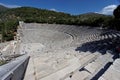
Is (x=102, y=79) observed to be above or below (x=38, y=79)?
above

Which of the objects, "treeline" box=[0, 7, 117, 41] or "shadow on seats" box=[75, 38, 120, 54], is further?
"treeline" box=[0, 7, 117, 41]

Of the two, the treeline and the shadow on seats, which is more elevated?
the treeline

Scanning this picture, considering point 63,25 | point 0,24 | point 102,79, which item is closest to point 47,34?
point 63,25

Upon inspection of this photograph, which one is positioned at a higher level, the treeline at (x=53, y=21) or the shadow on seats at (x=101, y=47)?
the treeline at (x=53, y=21)

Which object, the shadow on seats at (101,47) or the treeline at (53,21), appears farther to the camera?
the treeline at (53,21)

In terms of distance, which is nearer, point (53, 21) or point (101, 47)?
point (101, 47)

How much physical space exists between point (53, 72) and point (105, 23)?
2424 centimetres

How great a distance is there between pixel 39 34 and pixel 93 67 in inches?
1189

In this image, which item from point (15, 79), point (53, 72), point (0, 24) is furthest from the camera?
point (0, 24)

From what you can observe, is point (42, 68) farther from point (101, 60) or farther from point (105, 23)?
point (105, 23)

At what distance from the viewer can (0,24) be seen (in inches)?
1761

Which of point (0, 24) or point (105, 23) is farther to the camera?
point (0, 24)

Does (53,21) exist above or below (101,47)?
above

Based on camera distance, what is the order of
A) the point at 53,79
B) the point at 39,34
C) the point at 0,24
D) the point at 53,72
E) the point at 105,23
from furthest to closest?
1. the point at 0,24
2. the point at 39,34
3. the point at 105,23
4. the point at 53,72
5. the point at 53,79
